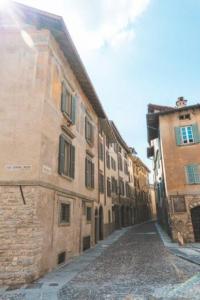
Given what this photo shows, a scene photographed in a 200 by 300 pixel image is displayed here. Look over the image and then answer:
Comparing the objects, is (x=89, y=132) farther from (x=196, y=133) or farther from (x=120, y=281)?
(x=120, y=281)

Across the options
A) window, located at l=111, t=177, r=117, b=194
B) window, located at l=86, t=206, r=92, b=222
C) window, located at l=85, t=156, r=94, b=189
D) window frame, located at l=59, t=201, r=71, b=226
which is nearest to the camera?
window frame, located at l=59, t=201, r=71, b=226

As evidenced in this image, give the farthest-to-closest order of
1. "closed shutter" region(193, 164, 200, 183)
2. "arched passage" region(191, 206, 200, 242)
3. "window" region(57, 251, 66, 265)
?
"closed shutter" region(193, 164, 200, 183) → "arched passage" region(191, 206, 200, 242) → "window" region(57, 251, 66, 265)

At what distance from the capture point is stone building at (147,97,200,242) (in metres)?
14.6

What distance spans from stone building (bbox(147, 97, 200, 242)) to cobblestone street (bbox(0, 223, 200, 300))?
505cm

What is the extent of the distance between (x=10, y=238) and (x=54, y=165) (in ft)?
10.3

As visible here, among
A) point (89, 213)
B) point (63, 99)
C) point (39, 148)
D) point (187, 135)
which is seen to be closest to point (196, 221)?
point (187, 135)

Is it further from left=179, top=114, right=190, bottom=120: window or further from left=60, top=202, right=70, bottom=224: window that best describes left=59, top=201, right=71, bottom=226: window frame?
left=179, top=114, right=190, bottom=120: window

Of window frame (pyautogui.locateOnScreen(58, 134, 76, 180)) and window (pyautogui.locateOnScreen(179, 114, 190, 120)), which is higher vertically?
window (pyautogui.locateOnScreen(179, 114, 190, 120))

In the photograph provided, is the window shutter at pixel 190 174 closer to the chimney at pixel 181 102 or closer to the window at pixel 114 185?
the chimney at pixel 181 102

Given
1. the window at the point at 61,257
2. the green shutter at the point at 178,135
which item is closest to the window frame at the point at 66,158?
the window at the point at 61,257

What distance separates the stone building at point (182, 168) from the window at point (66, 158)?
7.50m

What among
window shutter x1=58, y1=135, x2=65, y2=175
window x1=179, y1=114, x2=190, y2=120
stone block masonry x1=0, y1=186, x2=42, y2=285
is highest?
window x1=179, y1=114, x2=190, y2=120

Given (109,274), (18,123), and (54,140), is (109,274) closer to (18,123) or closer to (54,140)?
(54,140)

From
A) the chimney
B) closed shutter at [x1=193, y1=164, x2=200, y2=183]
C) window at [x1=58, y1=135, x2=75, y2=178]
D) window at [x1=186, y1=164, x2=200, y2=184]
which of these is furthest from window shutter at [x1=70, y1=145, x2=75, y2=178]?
the chimney
